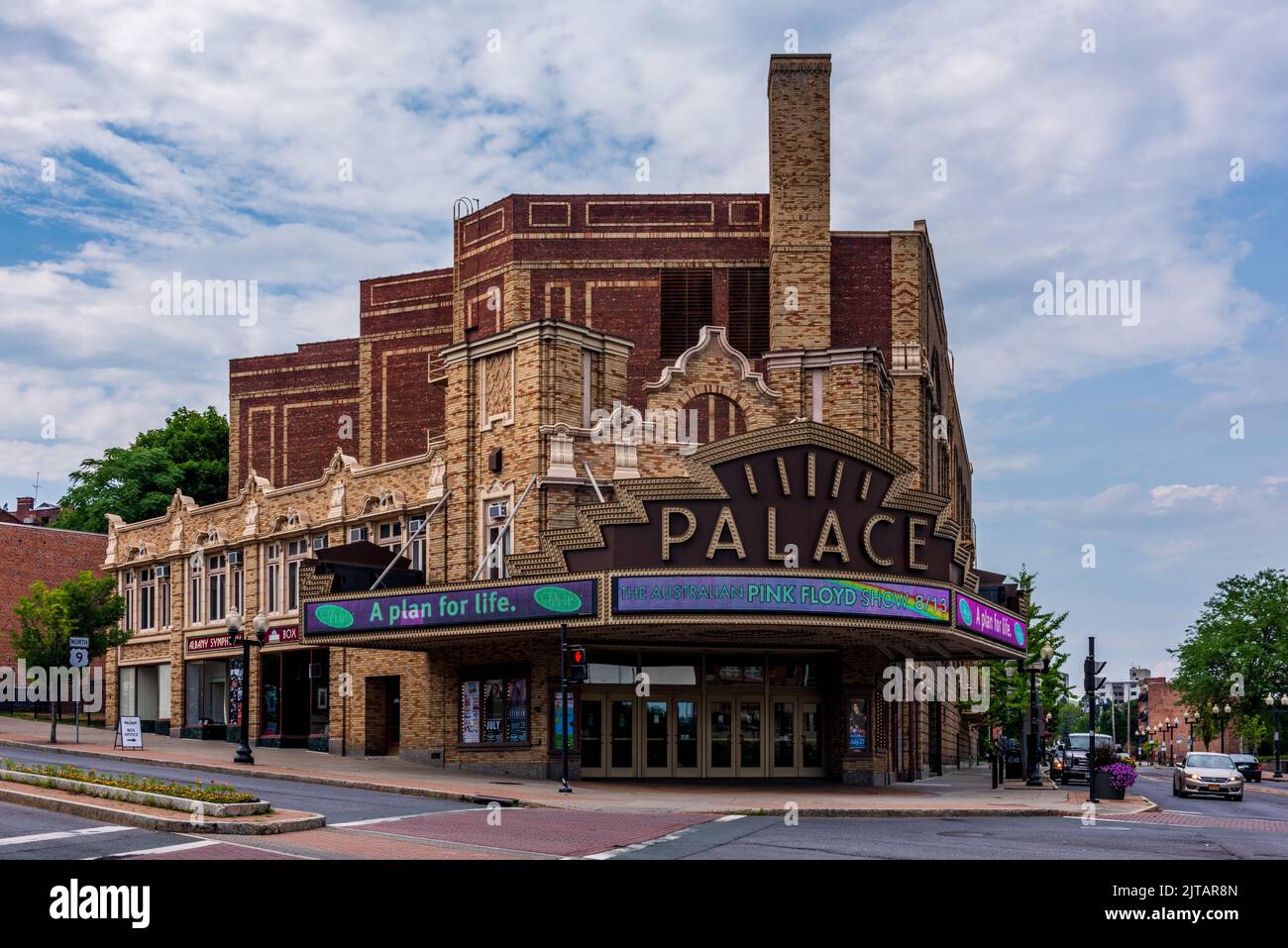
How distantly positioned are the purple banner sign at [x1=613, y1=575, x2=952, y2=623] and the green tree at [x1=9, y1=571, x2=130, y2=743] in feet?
77.2

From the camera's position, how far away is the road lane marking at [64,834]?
1869 cm

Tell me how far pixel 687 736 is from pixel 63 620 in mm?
22543

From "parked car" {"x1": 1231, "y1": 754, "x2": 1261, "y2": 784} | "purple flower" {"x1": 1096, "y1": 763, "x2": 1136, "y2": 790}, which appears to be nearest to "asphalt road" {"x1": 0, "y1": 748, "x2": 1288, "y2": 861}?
"purple flower" {"x1": 1096, "y1": 763, "x2": 1136, "y2": 790}

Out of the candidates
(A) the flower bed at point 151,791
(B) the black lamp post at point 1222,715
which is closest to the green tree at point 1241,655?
(B) the black lamp post at point 1222,715

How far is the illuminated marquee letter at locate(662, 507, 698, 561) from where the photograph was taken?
1345 inches

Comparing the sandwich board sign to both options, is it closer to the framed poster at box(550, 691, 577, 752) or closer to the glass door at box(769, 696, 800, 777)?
the framed poster at box(550, 691, 577, 752)

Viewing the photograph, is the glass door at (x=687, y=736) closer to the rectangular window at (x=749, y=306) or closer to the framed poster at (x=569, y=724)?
the framed poster at (x=569, y=724)

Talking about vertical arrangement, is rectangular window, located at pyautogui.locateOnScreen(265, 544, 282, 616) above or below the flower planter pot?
above

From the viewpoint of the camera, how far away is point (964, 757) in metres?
77.6

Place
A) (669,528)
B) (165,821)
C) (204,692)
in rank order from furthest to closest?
(204,692) → (669,528) → (165,821)

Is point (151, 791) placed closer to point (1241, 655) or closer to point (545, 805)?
point (545, 805)

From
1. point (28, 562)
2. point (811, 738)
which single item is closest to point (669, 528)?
point (811, 738)

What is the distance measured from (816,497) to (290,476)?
32.9m

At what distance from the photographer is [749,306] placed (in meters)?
51.0
